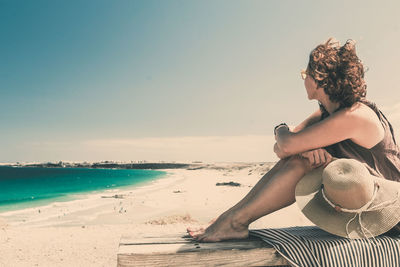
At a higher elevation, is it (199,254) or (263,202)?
(263,202)

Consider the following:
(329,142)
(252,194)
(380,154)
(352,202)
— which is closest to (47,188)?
(252,194)

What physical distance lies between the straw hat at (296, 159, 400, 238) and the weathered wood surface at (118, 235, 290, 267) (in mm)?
357

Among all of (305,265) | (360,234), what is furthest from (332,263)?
(360,234)

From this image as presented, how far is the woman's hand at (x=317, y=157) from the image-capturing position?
6.59 feet

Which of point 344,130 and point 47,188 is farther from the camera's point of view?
point 47,188

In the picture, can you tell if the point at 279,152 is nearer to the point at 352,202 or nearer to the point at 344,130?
the point at 344,130

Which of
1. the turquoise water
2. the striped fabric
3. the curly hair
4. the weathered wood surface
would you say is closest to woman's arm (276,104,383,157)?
the curly hair

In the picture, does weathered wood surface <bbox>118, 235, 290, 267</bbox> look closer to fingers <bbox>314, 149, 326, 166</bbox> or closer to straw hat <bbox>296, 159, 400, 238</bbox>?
straw hat <bbox>296, 159, 400, 238</bbox>

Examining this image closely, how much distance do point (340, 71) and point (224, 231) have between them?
1330mm

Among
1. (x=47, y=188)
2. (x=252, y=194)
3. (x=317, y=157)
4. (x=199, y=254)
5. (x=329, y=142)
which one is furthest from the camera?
(x=47, y=188)

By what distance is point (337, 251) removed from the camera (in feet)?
5.71

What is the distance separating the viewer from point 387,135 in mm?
2184

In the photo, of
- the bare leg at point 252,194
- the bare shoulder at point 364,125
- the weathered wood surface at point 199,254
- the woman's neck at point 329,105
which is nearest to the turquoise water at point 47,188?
the bare leg at point 252,194

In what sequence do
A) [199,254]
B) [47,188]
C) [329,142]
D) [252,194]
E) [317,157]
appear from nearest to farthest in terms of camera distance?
[199,254] < [317,157] < [329,142] < [252,194] < [47,188]
